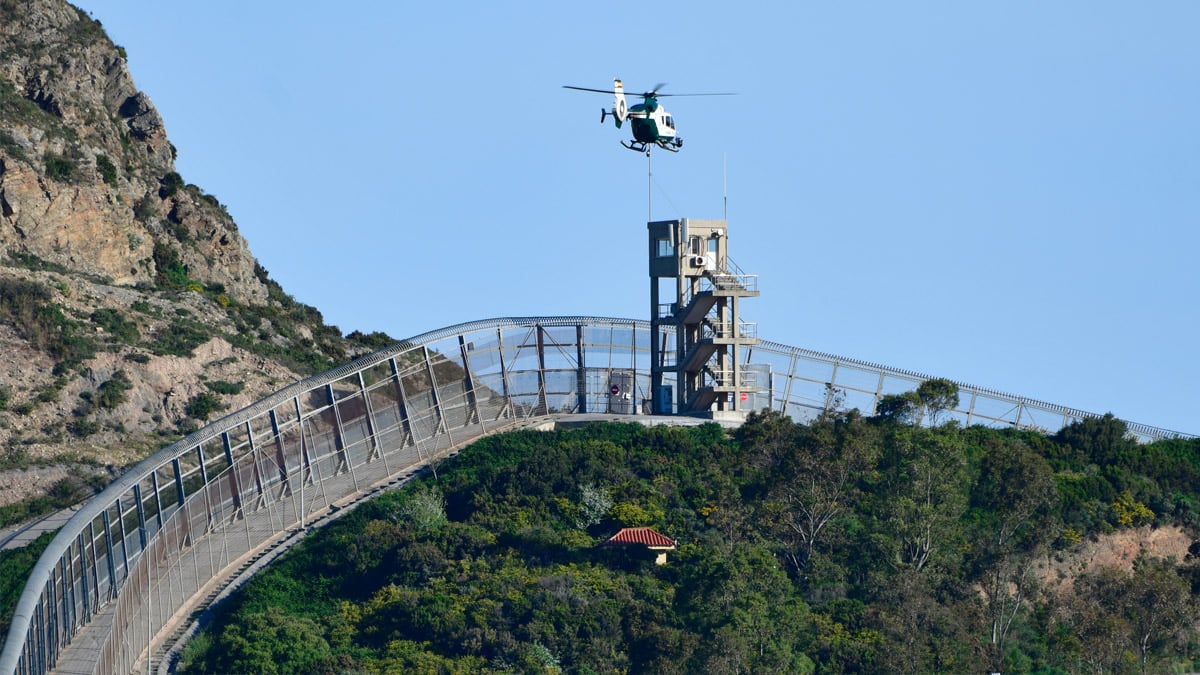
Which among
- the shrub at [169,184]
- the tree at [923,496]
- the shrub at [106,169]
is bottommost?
the tree at [923,496]

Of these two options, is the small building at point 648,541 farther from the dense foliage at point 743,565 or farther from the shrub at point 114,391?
the shrub at point 114,391

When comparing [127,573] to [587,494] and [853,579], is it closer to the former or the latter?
[587,494]

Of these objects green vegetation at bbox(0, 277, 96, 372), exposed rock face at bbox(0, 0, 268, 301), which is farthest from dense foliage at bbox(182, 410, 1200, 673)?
exposed rock face at bbox(0, 0, 268, 301)

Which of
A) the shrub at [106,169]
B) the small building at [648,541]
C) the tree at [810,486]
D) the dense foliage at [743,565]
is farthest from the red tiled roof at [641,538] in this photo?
the shrub at [106,169]

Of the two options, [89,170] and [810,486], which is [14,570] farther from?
[89,170]

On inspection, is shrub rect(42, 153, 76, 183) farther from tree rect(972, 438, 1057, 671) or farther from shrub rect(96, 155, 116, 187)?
tree rect(972, 438, 1057, 671)
